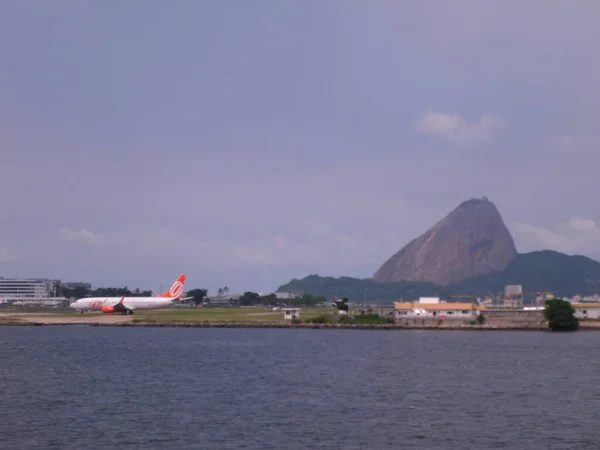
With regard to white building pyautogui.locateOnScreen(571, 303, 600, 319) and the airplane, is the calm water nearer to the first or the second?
white building pyautogui.locateOnScreen(571, 303, 600, 319)

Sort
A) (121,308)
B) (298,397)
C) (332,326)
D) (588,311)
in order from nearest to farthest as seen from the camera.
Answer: (298,397) < (332,326) < (588,311) < (121,308)

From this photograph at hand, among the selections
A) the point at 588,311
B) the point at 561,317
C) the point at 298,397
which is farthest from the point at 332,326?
the point at 298,397

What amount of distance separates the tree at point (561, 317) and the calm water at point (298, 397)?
51340 mm

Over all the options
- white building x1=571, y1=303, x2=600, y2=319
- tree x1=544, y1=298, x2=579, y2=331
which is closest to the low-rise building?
tree x1=544, y1=298, x2=579, y2=331

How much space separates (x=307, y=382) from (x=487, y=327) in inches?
3698

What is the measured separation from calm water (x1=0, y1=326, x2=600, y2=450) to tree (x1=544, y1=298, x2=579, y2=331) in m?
51.3

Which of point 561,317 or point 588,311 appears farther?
point 588,311

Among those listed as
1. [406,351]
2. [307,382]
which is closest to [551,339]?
[406,351]

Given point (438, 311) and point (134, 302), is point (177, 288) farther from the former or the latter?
point (438, 311)

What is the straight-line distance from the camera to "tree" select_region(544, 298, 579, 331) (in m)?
144

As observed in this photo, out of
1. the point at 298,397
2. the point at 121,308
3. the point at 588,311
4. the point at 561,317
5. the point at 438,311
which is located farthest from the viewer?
the point at 121,308

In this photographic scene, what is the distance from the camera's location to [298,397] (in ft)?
169

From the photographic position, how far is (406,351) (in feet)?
300

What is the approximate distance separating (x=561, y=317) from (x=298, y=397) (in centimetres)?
10528
